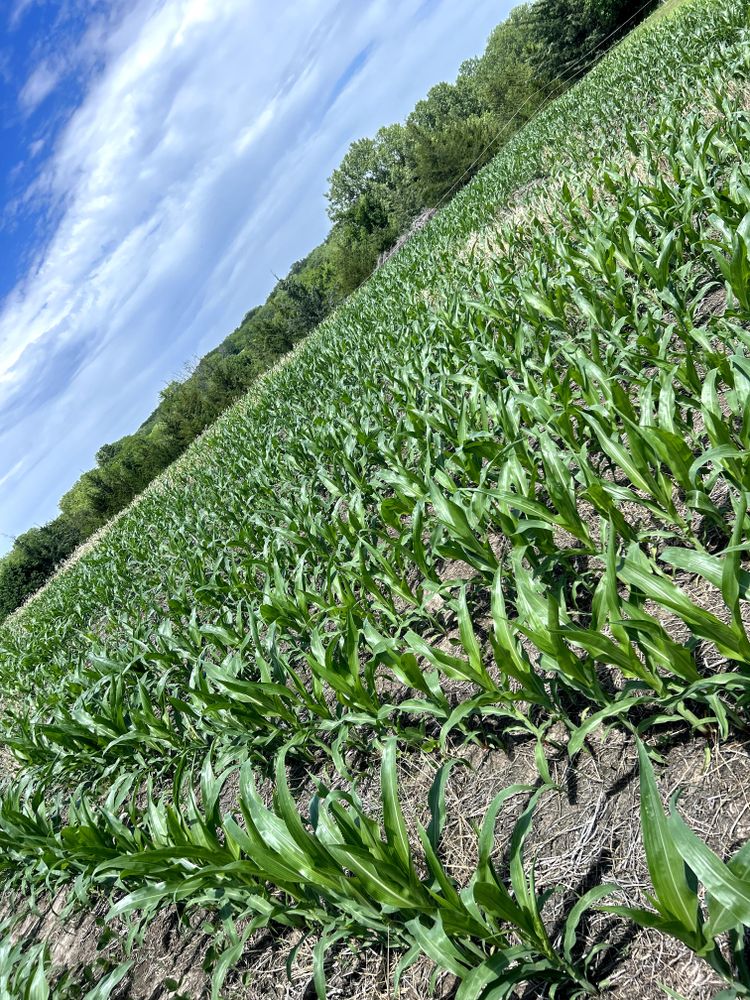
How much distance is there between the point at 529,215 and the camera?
7.88 metres

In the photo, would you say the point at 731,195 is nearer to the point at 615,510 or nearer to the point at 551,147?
the point at 615,510

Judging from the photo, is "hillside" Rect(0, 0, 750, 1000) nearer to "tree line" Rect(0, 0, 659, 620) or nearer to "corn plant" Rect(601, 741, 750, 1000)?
"corn plant" Rect(601, 741, 750, 1000)

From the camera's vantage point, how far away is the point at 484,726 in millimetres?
2125

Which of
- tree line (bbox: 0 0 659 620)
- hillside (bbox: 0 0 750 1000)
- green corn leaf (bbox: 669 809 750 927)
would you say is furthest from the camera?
tree line (bbox: 0 0 659 620)

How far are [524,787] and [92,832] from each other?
2.17 metres

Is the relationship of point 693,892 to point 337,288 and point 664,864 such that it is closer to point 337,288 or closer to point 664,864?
point 664,864

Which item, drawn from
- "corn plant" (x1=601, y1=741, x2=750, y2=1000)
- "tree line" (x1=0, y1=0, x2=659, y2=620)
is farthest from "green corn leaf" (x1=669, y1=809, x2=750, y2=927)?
"tree line" (x1=0, y1=0, x2=659, y2=620)

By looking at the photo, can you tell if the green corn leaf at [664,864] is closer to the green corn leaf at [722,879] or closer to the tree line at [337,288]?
the green corn leaf at [722,879]

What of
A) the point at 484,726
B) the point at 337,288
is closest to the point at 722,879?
the point at 484,726

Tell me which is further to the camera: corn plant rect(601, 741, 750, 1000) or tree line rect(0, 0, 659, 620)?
tree line rect(0, 0, 659, 620)

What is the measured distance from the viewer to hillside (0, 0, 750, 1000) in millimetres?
1357

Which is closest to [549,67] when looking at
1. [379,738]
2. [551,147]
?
[551,147]

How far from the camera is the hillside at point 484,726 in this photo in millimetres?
1357

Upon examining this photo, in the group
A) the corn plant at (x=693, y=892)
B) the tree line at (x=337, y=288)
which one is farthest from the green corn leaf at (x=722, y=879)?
the tree line at (x=337, y=288)
